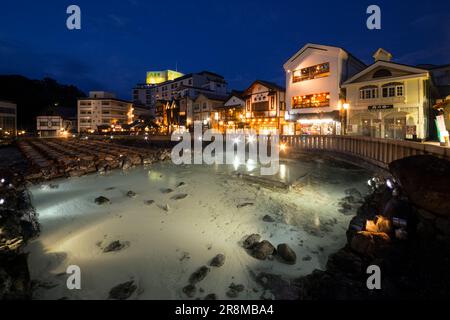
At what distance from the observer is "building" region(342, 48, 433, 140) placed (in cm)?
2492

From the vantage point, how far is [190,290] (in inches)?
298

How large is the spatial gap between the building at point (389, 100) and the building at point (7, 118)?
229 ft

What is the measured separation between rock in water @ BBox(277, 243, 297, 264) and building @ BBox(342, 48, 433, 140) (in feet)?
68.3

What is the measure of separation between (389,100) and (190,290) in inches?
1194

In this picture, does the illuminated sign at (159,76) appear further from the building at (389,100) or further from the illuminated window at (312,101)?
the building at (389,100)

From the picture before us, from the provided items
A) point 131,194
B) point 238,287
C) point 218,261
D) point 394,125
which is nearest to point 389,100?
point 394,125

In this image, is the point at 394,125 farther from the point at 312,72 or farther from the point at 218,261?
the point at 218,261

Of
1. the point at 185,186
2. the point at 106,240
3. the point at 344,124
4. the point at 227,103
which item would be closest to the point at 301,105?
the point at 344,124

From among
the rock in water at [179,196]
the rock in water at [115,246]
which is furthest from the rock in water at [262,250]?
the rock in water at [179,196]

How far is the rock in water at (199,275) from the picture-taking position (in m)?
8.02

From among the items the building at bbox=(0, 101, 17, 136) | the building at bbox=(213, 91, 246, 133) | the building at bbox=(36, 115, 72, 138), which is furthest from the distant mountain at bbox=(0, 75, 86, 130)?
the building at bbox=(213, 91, 246, 133)
